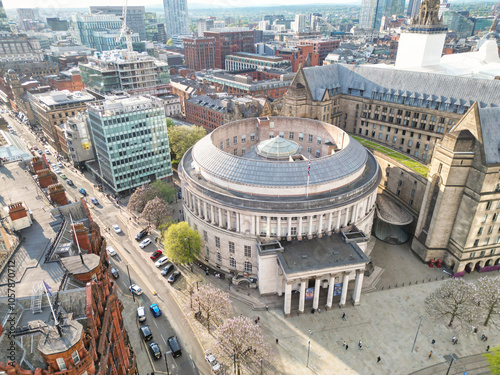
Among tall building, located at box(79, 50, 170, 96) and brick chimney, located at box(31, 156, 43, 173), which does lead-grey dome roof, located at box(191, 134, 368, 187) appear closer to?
brick chimney, located at box(31, 156, 43, 173)

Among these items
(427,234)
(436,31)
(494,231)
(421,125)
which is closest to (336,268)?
(427,234)

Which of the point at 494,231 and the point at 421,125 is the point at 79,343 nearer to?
the point at 494,231

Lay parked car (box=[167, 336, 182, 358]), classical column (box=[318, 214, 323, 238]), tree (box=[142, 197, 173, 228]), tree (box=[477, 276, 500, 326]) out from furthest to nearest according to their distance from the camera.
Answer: tree (box=[142, 197, 173, 228]) < classical column (box=[318, 214, 323, 238]) < tree (box=[477, 276, 500, 326]) < parked car (box=[167, 336, 182, 358])

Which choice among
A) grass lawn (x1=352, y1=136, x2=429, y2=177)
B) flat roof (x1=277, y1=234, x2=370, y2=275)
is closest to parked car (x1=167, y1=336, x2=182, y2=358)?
flat roof (x1=277, y1=234, x2=370, y2=275)

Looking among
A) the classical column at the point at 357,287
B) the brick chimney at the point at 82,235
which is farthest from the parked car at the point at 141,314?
the classical column at the point at 357,287

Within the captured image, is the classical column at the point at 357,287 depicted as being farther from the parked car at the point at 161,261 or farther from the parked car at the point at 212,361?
the parked car at the point at 161,261

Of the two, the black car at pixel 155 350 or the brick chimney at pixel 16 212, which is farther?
the black car at pixel 155 350

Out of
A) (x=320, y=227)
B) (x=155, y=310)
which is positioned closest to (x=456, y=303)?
(x=320, y=227)
